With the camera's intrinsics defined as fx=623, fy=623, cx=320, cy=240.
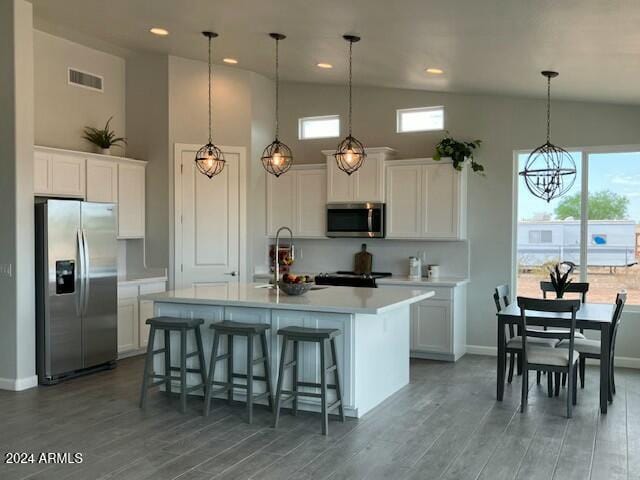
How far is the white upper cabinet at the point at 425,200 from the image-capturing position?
7.00m

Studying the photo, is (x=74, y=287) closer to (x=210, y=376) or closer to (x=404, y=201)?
(x=210, y=376)

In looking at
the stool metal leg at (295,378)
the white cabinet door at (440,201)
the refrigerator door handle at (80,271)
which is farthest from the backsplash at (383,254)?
the stool metal leg at (295,378)

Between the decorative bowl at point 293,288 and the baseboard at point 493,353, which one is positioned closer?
the decorative bowl at point 293,288

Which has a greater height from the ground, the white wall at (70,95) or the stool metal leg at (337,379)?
the white wall at (70,95)

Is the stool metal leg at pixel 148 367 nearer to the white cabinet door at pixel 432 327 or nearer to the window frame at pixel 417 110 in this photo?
the white cabinet door at pixel 432 327

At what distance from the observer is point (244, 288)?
18.9 ft

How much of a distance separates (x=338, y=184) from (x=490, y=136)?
1838 mm

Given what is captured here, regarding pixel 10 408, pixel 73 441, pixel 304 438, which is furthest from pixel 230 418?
pixel 10 408

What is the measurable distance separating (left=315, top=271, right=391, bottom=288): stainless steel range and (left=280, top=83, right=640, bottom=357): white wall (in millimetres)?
1138

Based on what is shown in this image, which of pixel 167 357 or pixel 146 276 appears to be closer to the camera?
pixel 167 357

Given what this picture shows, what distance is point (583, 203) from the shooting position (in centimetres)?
683

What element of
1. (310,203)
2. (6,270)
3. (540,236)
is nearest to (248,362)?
(6,270)

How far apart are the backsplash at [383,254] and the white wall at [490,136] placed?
0.19 metres

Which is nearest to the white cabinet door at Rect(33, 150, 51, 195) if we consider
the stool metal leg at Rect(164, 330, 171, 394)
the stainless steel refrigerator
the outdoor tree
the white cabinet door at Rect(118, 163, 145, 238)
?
the stainless steel refrigerator
